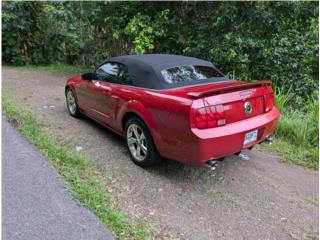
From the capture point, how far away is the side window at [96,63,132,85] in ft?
15.4

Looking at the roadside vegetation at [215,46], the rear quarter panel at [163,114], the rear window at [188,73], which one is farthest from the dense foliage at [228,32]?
the rear quarter panel at [163,114]

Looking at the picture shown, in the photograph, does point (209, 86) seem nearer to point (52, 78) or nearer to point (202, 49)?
point (202, 49)

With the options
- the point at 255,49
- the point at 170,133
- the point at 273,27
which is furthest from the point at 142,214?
the point at 273,27

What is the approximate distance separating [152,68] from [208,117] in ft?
4.12

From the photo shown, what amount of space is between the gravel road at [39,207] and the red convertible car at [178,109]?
115 centimetres

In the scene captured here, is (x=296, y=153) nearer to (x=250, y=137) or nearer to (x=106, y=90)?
(x=250, y=137)

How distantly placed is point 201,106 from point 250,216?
1.28 m

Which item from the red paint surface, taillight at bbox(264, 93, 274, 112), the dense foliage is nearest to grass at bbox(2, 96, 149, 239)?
the red paint surface

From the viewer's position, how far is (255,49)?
29.0ft

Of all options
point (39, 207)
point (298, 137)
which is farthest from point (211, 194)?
point (298, 137)

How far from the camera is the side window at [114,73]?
4.70m

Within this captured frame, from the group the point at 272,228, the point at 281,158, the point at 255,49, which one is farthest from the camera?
the point at 255,49

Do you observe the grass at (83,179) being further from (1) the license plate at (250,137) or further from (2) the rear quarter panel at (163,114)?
(1) the license plate at (250,137)

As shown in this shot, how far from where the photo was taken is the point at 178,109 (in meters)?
3.54
